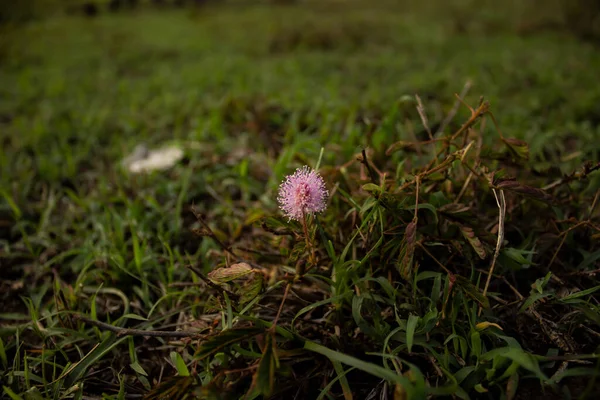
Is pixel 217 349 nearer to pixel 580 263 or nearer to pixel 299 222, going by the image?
pixel 299 222

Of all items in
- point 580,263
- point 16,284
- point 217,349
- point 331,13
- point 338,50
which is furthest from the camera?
point 331,13

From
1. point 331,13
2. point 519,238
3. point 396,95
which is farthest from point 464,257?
point 331,13

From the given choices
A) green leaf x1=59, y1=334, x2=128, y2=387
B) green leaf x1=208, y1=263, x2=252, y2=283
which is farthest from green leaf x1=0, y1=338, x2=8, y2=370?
green leaf x1=208, y1=263, x2=252, y2=283

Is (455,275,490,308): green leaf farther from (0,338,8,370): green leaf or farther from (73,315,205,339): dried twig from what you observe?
(0,338,8,370): green leaf

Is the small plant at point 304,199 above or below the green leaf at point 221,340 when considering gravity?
above

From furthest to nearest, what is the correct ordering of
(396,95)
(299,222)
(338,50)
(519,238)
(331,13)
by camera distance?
(331,13)
(338,50)
(396,95)
(519,238)
(299,222)

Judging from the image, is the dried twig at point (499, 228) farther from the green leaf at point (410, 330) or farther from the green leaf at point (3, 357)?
the green leaf at point (3, 357)

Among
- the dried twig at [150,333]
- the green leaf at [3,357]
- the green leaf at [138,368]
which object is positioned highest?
the dried twig at [150,333]

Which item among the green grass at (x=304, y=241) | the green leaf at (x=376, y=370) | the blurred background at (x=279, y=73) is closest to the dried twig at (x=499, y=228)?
the green grass at (x=304, y=241)
